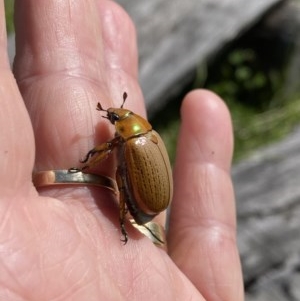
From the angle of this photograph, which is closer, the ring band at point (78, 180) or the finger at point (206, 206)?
the ring band at point (78, 180)

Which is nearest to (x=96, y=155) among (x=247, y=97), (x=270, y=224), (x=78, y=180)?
(x=78, y=180)

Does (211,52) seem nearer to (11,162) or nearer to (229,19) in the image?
(229,19)

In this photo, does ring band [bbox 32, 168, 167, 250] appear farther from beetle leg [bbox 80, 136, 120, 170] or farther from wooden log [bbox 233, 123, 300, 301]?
wooden log [bbox 233, 123, 300, 301]

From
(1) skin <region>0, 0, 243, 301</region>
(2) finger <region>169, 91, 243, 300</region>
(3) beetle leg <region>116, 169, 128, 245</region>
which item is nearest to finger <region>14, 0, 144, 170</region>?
(1) skin <region>0, 0, 243, 301</region>

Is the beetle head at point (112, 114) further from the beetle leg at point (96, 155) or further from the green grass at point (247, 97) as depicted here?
the green grass at point (247, 97)

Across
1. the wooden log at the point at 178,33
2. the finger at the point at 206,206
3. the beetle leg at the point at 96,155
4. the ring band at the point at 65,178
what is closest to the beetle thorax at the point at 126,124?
the beetle leg at the point at 96,155
